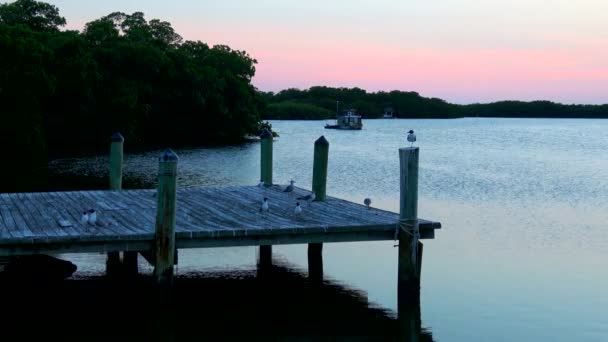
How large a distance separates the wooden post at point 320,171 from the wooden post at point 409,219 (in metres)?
3.35

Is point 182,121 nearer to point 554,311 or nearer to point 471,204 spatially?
point 471,204

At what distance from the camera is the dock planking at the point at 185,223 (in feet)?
45.8

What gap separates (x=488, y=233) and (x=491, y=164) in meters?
32.3

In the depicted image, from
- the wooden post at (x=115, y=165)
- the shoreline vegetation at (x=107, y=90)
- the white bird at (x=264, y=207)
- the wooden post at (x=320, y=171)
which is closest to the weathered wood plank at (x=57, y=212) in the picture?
the wooden post at (x=115, y=165)

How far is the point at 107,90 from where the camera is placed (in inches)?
2594

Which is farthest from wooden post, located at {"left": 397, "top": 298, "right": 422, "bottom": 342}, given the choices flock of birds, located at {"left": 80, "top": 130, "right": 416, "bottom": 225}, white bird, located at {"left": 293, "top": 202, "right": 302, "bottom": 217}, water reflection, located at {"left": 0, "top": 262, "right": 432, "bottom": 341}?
white bird, located at {"left": 293, "top": 202, "right": 302, "bottom": 217}

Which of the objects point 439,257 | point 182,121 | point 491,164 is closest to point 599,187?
point 491,164

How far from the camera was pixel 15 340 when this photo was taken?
14125 millimetres

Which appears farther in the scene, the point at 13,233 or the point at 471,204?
the point at 471,204

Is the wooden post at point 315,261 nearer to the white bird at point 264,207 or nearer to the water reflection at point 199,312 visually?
the water reflection at point 199,312

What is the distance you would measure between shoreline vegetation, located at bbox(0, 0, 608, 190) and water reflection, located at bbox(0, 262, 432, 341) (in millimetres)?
19232

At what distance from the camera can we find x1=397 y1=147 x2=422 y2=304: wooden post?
606 inches

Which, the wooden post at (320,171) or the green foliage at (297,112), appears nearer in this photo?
the wooden post at (320,171)

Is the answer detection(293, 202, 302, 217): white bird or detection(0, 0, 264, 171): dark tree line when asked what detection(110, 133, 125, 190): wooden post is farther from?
detection(0, 0, 264, 171): dark tree line
